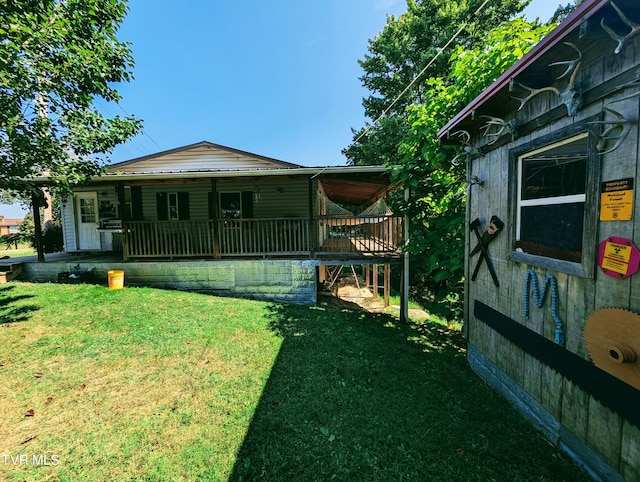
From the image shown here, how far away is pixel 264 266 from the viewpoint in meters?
7.33

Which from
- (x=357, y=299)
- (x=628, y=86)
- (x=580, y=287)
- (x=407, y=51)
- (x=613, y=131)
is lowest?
(x=357, y=299)

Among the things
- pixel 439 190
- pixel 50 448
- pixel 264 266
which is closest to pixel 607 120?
pixel 439 190

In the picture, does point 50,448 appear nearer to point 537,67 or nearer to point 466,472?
point 466,472

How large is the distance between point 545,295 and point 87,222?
1330 cm

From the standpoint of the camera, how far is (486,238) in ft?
11.4

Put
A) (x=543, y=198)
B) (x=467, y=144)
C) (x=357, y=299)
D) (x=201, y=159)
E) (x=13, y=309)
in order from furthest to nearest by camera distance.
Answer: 1. (x=357, y=299)
2. (x=201, y=159)
3. (x=13, y=309)
4. (x=467, y=144)
5. (x=543, y=198)

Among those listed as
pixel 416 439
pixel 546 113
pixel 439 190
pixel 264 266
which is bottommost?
pixel 416 439

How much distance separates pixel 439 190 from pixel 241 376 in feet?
15.7

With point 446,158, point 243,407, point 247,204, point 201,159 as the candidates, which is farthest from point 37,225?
point 446,158

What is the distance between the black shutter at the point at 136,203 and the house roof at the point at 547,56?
10344 mm

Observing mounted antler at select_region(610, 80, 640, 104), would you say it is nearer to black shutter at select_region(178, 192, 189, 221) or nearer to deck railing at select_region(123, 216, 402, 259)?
deck railing at select_region(123, 216, 402, 259)

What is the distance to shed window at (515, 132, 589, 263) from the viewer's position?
2.23m

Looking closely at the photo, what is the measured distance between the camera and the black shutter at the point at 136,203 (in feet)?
31.6

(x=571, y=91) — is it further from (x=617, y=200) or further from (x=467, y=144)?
(x=467, y=144)
